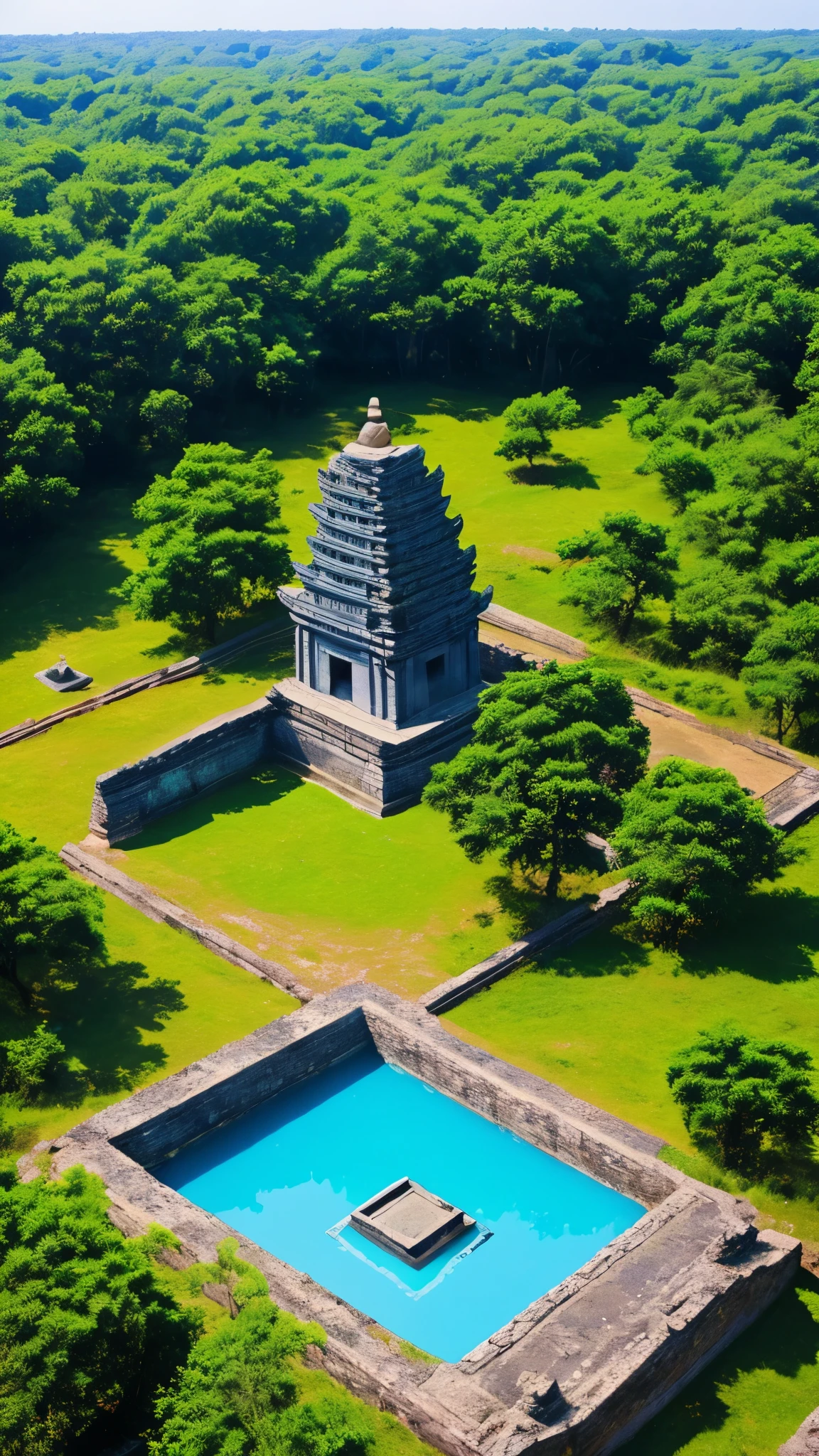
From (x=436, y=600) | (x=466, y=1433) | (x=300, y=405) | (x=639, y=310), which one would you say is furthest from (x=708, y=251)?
(x=466, y=1433)

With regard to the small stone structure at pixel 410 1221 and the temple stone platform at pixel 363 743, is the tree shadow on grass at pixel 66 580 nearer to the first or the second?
the temple stone platform at pixel 363 743

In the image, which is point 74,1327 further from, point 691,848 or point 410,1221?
point 691,848

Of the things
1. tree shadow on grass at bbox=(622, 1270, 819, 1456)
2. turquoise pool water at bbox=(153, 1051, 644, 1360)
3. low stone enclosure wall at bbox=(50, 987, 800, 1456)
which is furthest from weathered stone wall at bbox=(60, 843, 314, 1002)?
tree shadow on grass at bbox=(622, 1270, 819, 1456)

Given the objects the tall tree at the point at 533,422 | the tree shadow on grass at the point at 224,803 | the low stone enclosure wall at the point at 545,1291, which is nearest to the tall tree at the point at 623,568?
the tree shadow on grass at the point at 224,803

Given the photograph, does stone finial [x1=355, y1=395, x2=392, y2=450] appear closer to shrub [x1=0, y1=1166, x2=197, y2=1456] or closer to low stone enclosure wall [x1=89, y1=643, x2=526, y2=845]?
low stone enclosure wall [x1=89, y1=643, x2=526, y2=845]

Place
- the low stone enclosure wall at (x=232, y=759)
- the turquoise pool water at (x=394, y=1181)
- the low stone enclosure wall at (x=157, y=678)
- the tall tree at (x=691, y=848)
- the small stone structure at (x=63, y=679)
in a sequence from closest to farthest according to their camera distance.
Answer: the turquoise pool water at (x=394, y=1181)
the tall tree at (x=691, y=848)
the low stone enclosure wall at (x=232, y=759)
the low stone enclosure wall at (x=157, y=678)
the small stone structure at (x=63, y=679)
